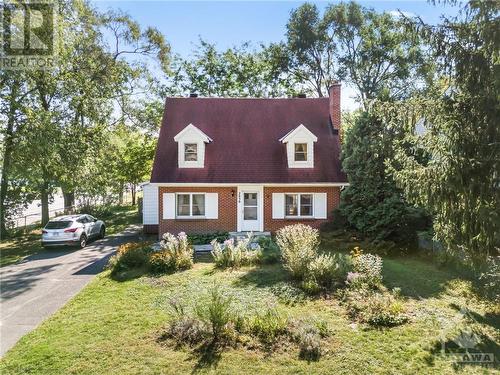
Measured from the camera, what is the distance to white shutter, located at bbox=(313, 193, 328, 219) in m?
18.6

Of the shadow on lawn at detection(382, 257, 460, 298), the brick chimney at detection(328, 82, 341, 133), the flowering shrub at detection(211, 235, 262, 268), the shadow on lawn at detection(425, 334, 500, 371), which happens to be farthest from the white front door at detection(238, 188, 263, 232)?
the shadow on lawn at detection(425, 334, 500, 371)

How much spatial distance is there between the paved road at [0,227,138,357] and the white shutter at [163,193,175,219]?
3118 mm

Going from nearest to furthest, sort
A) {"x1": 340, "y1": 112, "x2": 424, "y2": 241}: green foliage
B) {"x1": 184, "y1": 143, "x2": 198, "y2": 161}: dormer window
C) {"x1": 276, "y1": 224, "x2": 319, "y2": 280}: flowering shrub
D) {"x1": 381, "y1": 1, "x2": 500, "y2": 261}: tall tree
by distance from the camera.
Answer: {"x1": 381, "y1": 1, "x2": 500, "y2": 261}: tall tree, {"x1": 276, "y1": 224, "x2": 319, "y2": 280}: flowering shrub, {"x1": 340, "y1": 112, "x2": 424, "y2": 241}: green foliage, {"x1": 184, "y1": 143, "x2": 198, "y2": 161}: dormer window

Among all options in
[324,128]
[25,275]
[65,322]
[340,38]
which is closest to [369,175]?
[324,128]

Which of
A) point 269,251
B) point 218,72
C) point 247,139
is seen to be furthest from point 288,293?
point 218,72

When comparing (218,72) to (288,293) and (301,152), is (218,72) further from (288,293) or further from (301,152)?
(288,293)

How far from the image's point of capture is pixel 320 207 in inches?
734

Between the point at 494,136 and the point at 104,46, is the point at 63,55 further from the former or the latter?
the point at 494,136

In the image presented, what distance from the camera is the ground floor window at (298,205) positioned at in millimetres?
18875

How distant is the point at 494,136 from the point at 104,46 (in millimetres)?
24709

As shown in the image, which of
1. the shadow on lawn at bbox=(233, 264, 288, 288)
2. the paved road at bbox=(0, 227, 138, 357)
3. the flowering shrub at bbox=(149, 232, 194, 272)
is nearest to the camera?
the paved road at bbox=(0, 227, 138, 357)

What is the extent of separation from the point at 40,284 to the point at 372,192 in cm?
1322

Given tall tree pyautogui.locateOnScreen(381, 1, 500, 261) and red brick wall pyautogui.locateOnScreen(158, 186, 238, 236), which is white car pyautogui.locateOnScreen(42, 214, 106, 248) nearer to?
red brick wall pyautogui.locateOnScreen(158, 186, 238, 236)

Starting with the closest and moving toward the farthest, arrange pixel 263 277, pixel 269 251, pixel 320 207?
1. pixel 263 277
2. pixel 269 251
3. pixel 320 207
